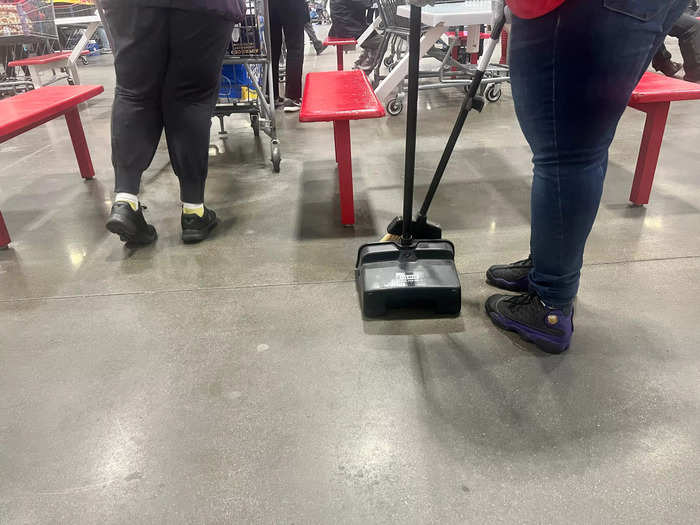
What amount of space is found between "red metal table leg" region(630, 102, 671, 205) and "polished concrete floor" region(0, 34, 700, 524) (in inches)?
3.1

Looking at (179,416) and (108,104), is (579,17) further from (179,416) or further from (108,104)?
(108,104)

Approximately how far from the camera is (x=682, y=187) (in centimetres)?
217

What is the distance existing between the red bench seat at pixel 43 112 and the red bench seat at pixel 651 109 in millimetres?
2106

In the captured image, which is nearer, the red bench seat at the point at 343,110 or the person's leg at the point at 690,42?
the red bench seat at the point at 343,110

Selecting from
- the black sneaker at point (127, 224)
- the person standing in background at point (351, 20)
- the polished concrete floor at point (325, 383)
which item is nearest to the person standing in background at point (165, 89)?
the black sneaker at point (127, 224)

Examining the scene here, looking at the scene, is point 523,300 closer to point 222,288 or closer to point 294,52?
point 222,288

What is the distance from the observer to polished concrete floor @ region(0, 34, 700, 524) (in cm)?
89

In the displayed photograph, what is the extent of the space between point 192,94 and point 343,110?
21.1 inches

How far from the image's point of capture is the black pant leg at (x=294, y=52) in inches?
139

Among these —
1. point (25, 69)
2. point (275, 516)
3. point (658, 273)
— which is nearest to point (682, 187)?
point (658, 273)

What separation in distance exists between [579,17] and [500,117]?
2.84 m

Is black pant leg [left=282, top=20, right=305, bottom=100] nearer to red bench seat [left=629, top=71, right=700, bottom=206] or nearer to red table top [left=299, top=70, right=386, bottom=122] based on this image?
red table top [left=299, top=70, right=386, bottom=122]

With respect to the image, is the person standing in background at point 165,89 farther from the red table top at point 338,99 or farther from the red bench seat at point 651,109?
the red bench seat at point 651,109

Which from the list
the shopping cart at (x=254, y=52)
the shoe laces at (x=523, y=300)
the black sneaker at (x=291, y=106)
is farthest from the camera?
the black sneaker at (x=291, y=106)
